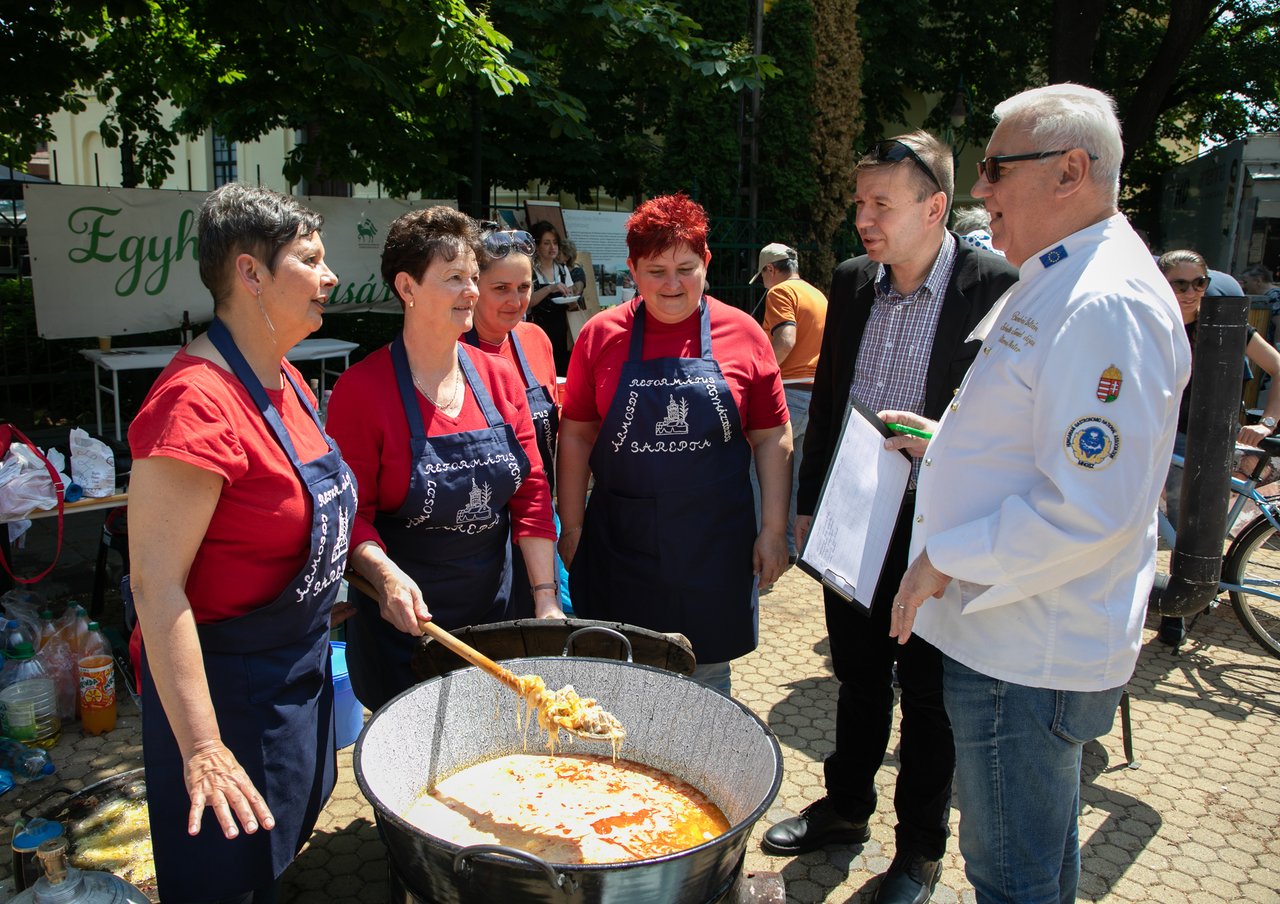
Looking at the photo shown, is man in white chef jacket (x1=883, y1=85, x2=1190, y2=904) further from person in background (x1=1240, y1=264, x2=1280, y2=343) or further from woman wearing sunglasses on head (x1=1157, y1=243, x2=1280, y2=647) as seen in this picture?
person in background (x1=1240, y1=264, x2=1280, y2=343)

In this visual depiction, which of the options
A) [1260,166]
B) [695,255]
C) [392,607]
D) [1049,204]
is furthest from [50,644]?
[1260,166]

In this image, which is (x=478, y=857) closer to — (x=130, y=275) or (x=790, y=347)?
(x=790, y=347)

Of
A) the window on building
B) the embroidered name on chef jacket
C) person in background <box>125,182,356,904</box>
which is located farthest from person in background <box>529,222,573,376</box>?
the window on building

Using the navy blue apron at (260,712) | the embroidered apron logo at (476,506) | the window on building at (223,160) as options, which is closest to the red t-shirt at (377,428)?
the embroidered apron logo at (476,506)

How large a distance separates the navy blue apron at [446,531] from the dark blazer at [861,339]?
39.6 inches

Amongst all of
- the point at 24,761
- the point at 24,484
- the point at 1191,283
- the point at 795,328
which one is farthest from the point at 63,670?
the point at 1191,283

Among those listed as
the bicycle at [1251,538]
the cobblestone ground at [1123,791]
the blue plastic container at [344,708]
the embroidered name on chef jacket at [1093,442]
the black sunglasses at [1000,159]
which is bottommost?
the cobblestone ground at [1123,791]

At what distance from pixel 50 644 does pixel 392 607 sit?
2755mm

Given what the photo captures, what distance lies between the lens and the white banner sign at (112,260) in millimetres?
6328

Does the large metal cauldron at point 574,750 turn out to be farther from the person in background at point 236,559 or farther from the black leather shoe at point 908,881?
the black leather shoe at point 908,881

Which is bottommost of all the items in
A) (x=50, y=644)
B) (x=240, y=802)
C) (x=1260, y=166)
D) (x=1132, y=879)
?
(x=1132, y=879)

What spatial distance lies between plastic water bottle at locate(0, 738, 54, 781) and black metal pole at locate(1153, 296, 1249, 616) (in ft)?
15.1

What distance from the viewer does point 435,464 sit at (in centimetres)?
244

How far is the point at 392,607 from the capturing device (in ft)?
7.12
